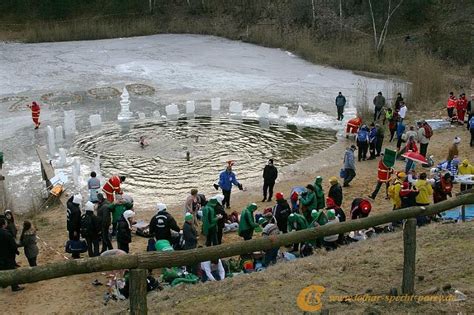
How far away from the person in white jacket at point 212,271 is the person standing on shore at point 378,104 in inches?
586

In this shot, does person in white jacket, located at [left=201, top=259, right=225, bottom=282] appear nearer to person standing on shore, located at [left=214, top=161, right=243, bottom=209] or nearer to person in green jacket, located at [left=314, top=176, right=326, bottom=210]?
person in green jacket, located at [left=314, top=176, right=326, bottom=210]

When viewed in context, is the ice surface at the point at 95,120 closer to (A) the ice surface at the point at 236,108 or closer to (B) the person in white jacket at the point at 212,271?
(A) the ice surface at the point at 236,108

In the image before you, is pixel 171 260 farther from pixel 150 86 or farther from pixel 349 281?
pixel 150 86

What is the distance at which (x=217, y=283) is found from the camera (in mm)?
9305

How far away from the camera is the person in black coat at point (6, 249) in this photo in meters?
10.9

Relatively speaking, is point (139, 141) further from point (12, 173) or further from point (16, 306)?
point (16, 306)

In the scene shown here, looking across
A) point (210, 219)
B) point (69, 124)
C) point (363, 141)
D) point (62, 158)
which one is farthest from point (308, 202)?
point (69, 124)

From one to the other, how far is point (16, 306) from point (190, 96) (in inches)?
804

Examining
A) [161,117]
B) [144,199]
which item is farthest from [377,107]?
[144,199]

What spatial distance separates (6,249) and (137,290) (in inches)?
230

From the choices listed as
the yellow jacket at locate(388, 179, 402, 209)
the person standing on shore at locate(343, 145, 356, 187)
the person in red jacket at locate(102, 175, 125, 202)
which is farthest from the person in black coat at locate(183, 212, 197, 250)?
the person standing on shore at locate(343, 145, 356, 187)

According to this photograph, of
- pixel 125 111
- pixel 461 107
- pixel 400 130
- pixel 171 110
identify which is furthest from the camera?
pixel 171 110

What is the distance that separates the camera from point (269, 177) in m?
16.8

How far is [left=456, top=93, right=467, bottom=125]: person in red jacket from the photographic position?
23.1 m
